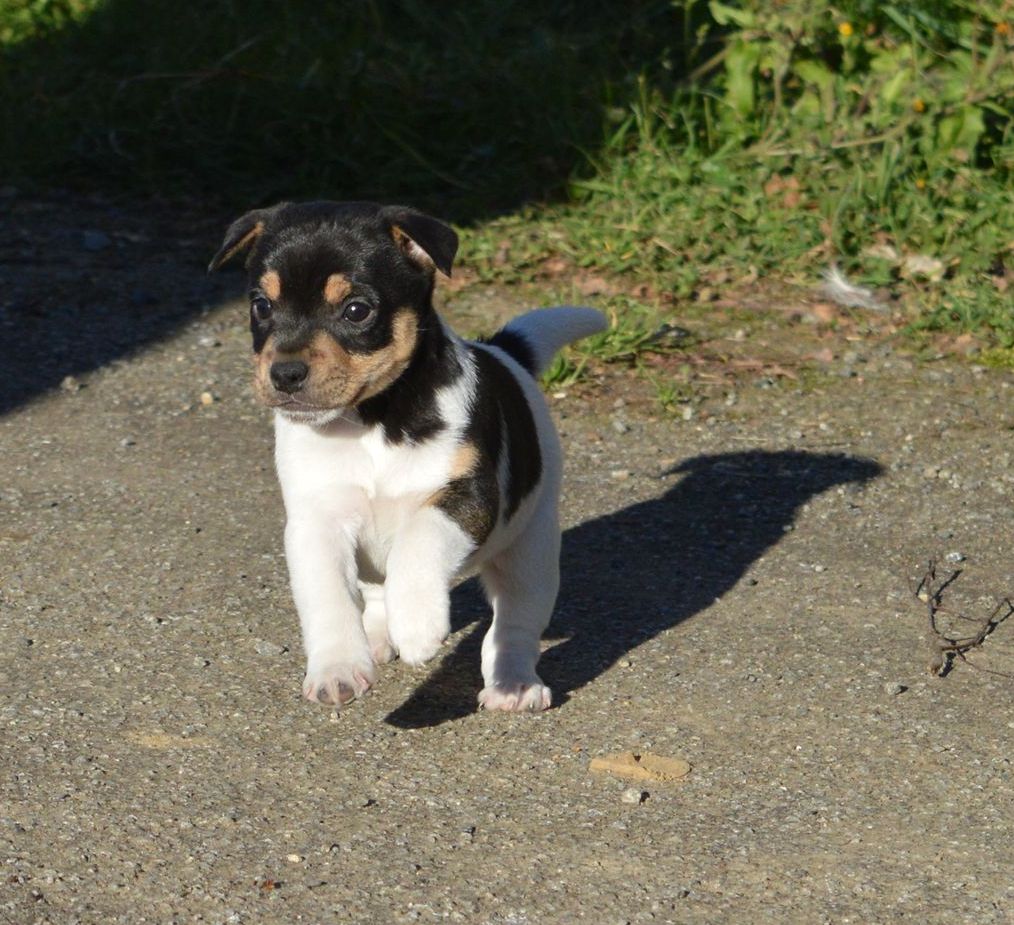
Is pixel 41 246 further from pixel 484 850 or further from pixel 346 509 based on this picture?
pixel 484 850

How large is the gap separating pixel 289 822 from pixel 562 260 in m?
4.64

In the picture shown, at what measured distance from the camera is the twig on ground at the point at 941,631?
15.4 feet

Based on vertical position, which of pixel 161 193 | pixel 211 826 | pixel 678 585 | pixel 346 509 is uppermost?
pixel 346 509

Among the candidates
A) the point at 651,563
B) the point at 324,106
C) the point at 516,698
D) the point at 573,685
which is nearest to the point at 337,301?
the point at 516,698

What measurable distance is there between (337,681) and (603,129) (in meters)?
5.58

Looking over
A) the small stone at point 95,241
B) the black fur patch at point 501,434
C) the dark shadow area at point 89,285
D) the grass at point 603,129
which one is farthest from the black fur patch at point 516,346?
the small stone at point 95,241

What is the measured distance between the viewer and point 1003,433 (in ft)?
21.5

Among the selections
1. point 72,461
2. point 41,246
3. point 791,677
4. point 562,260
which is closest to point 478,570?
point 791,677

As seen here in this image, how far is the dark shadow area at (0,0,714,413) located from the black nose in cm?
393

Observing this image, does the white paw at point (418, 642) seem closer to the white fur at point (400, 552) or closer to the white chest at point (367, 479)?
the white fur at point (400, 552)

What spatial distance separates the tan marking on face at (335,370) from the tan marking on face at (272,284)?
10cm

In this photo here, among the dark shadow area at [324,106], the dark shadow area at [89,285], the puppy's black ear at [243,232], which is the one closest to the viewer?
the puppy's black ear at [243,232]

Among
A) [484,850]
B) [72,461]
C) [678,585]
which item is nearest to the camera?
[484,850]

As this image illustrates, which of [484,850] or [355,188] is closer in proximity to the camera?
[484,850]
